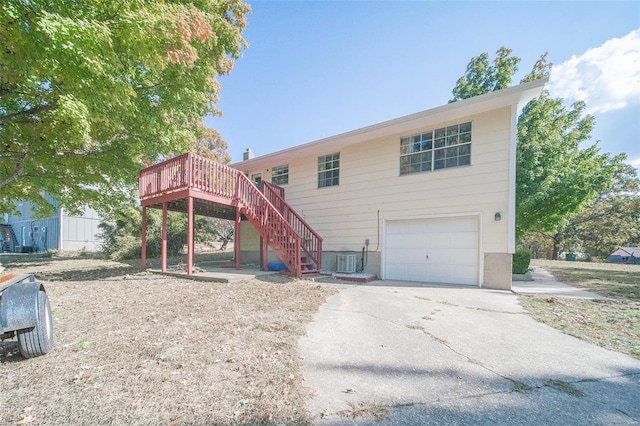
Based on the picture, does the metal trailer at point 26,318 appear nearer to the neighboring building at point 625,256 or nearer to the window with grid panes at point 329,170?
the window with grid panes at point 329,170

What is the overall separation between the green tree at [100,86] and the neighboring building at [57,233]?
10630mm

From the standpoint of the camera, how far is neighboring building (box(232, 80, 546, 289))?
7.29 metres

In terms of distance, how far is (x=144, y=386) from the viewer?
7.45 ft

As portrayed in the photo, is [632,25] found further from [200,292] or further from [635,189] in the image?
[635,189]

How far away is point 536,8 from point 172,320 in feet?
37.0

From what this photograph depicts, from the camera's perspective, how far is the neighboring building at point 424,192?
7.29 metres

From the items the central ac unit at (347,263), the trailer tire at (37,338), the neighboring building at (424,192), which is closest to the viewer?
the trailer tire at (37,338)

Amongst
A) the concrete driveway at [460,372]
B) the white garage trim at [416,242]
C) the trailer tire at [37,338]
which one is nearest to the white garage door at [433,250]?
the white garage trim at [416,242]

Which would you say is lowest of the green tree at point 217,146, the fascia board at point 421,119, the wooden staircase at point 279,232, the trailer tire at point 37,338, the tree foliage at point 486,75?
the trailer tire at point 37,338

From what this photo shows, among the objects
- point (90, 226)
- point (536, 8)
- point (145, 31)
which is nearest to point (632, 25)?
point (536, 8)

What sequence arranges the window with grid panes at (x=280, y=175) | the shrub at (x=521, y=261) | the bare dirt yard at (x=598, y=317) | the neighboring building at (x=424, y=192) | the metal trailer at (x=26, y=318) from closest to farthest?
the metal trailer at (x=26, y=318)
the bare dirt yard at (x=598, y=317)
the neighboring building at (x=424, y=192)
the shrub at (x=521, y=261)
the window with grid panes at (x=280, y=175)

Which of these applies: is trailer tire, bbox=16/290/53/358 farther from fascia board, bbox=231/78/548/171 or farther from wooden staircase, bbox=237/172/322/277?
fascia board, bbox=231/78/548/171

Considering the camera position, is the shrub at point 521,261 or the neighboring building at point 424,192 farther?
the shrub at point 521,261

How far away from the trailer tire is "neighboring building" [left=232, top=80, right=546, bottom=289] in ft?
23.7
